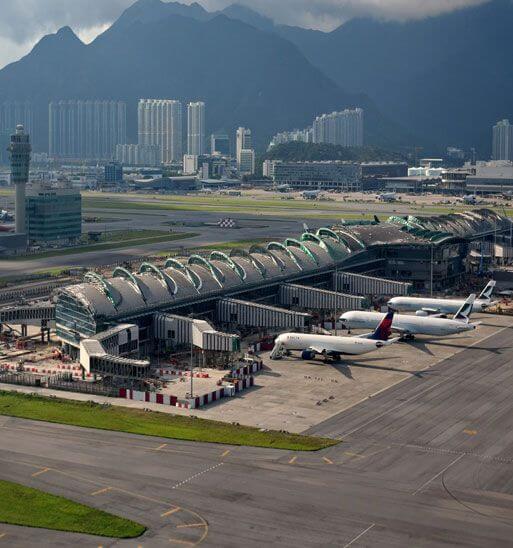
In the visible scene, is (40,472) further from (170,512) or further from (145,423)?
(145,423)

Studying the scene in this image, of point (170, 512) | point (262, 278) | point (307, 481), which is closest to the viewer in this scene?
point (170, 512)

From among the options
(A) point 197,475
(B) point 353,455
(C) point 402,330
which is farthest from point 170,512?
(C) point 402,330

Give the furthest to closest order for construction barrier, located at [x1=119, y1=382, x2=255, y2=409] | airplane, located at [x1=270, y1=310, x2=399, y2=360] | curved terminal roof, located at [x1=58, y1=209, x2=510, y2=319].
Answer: curved terminal roof, located at [x1=58, y1=209, x2=510, y2=319] → airplane, located at [x1=270, y1=310, x2=399, y2=360] → construction barrier, located at [x1=119, y1=382, x2=255, y2=409]

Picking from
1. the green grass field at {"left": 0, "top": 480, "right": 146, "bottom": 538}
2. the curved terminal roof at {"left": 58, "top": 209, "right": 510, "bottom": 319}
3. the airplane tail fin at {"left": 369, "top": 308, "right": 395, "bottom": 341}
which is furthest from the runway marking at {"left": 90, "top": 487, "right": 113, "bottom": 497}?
the airplane tail fin at {"left": 369, "top": 308, "right": 395, "bottom": 341}

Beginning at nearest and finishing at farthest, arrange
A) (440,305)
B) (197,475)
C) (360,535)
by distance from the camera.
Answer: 1. (360,535)
2. (197,475)
3. (440,305)

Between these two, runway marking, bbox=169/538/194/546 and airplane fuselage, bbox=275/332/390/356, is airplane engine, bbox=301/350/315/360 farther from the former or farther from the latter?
runway marking, bbox=169/538/194/546

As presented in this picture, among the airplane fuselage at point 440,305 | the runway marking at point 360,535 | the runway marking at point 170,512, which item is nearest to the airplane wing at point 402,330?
the airplane fuselage at point 440,305
